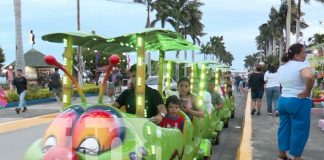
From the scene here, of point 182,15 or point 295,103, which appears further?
point 182,15

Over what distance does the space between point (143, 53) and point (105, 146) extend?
1.39 meters

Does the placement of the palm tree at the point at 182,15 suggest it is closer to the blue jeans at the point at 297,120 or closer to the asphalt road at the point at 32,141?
the asphalt road at the point at 32,141

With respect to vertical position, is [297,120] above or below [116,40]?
below

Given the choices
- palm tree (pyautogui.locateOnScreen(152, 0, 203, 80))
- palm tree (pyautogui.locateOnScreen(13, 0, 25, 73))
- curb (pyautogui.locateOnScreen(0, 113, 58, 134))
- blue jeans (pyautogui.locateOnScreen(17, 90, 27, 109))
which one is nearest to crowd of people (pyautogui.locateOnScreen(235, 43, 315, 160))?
curb (pyautogui.locateOnScreen(0, 113, 58, 134))

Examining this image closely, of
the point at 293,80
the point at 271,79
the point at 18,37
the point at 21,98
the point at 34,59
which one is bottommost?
the point at 21,98

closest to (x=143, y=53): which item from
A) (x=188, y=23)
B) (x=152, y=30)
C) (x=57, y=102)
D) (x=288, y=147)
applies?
(x=152, y=30)

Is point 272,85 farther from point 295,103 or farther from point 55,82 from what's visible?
point 55,82

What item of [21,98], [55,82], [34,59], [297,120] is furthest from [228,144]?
[34,59]

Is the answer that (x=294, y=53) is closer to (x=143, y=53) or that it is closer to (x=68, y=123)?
(x=143, y=53)

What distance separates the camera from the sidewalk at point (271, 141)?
8.05 meters

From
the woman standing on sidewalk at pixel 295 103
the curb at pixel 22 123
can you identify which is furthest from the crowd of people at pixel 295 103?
the curb at pixel 22 123

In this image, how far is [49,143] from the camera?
168 inches

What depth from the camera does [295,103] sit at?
6.26 m

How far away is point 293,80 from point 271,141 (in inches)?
137
